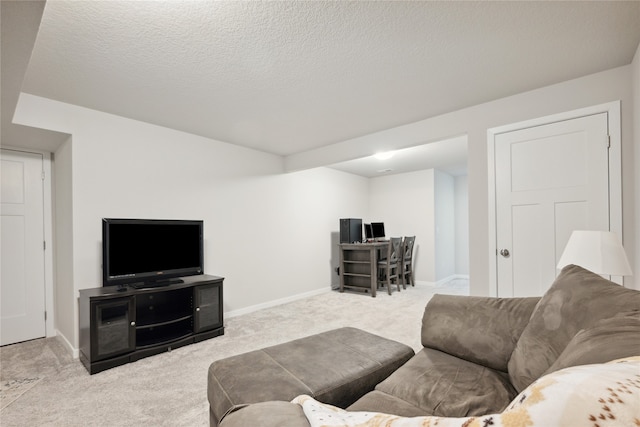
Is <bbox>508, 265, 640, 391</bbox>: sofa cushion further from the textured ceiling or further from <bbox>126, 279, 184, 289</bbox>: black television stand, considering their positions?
<bbox>126, 279, 184, 289</bbox>: black television stand

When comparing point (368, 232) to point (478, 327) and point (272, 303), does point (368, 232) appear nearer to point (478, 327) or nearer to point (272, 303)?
point (272, 303)

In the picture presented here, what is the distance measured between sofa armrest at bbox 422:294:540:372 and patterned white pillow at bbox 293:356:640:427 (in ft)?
3.61

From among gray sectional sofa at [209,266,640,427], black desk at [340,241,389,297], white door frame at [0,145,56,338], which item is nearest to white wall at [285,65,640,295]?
gray sectional sofa at [209,266,640,427]

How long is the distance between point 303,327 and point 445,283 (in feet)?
13.6

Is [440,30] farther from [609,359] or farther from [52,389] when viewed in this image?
[52,389]

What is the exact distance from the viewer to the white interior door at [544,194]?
2.45m

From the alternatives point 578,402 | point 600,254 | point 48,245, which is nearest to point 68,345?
point 48,245

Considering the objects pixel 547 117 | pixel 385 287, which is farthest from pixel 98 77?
pixel 385 287

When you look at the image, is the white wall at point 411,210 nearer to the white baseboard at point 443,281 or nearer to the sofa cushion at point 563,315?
the white baseboard at point 443,281

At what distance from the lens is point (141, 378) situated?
2.40 metres

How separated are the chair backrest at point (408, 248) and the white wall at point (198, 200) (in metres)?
1.41

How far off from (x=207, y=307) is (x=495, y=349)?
2.75 m

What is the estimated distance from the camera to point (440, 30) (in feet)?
6.10

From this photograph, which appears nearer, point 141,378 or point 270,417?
point 270,417
